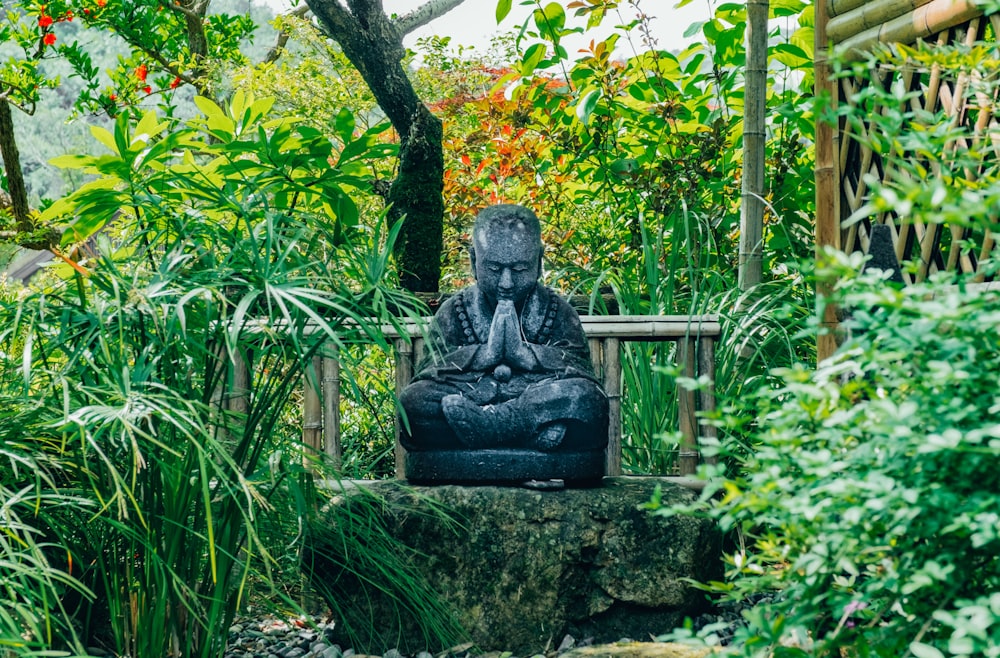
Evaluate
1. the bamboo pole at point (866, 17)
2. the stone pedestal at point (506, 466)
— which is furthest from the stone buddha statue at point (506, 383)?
the bamboo pole at point (866, 17)

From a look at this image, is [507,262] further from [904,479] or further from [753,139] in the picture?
[904,479]

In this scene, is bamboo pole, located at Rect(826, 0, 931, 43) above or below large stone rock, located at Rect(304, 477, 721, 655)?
above

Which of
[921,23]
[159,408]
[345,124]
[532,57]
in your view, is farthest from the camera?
[532,57]

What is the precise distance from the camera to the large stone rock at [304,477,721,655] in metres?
3.71

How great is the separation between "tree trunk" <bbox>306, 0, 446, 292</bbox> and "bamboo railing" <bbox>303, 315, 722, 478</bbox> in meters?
0.94

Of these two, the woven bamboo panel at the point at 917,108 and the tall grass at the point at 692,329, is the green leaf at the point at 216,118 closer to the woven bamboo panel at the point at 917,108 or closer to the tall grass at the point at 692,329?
the tall grass at the point at 692,329

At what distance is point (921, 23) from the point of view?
3117mm

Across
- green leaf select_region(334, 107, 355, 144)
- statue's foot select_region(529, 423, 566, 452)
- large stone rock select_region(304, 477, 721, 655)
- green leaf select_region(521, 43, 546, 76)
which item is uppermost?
green leaf select_region(521, 43, 546, 76)

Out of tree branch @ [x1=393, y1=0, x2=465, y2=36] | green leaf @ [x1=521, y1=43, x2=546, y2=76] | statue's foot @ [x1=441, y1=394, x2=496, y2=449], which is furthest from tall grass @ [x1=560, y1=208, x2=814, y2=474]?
tree branch @ [x1=393, y1=0, x2=465, y2=36]

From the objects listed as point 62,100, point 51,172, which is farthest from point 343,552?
point 62,100

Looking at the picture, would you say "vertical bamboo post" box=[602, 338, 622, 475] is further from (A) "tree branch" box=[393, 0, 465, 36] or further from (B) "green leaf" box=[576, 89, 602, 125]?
(A) "tree branch" box=[393, 0, 465, 36]

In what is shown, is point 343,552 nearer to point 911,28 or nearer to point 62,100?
point 911,28

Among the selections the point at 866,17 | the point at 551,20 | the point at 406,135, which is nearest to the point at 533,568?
the point at 866,17

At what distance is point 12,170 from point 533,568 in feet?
15.9
